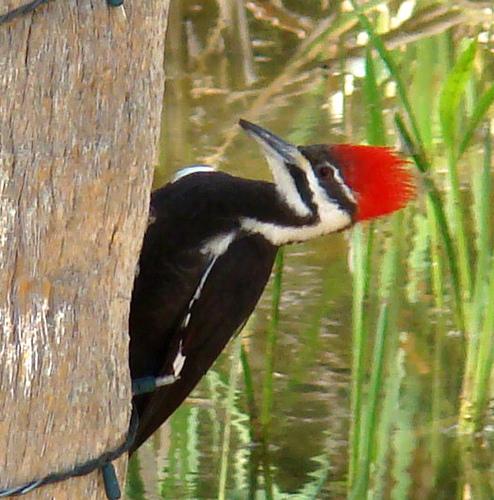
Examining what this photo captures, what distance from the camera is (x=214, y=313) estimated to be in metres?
3.22

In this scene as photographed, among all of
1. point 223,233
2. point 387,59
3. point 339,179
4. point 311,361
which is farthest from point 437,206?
point 311,361

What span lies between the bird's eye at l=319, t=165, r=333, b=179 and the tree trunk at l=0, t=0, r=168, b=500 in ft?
3.58

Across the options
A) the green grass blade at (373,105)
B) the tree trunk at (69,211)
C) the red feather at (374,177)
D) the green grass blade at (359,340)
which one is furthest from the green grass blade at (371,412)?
the tree trunk at (69,211)

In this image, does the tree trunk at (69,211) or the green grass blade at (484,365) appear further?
the green grass blade at (484,365)

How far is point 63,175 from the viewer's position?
2.02 metres

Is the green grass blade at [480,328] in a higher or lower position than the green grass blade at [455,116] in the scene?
lower

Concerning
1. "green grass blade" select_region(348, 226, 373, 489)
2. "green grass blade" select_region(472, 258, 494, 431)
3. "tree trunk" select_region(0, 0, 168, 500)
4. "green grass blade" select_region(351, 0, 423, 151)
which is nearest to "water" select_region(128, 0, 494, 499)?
"green grass blade" select_region(472, 258, 494, 431)

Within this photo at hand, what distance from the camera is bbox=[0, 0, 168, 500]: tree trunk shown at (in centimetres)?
198

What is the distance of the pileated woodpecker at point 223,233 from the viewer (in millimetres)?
3164

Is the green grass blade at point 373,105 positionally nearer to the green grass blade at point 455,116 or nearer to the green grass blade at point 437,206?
the green grass blade at point 437,206

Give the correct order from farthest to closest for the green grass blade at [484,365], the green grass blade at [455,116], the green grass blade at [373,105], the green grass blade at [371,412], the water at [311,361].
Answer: the water at [311,361], the green grass blade at [484,365], the green grass blade at [455,116], the green grass blade at [373,105], the green grass blade at [371,412]

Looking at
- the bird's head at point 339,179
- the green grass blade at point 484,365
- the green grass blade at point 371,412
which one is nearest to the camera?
the green grass blade at point 371,412

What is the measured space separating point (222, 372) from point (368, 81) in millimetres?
1530

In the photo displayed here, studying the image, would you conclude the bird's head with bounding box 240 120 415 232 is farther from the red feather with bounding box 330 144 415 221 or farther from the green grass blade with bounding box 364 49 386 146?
the green grass blade with bounding box 364 49 386 146
